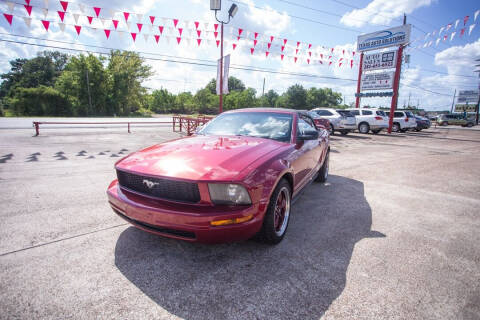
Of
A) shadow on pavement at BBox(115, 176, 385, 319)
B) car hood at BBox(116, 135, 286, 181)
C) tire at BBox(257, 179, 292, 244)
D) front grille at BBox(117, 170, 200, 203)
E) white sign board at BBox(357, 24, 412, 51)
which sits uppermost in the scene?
white sign board at BBox(357, 24, 412, 51)

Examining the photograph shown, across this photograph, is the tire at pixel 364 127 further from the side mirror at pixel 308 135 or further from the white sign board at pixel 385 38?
the side mirror at pixel 308 135

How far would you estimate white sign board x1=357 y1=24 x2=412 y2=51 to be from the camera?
17.6 meters

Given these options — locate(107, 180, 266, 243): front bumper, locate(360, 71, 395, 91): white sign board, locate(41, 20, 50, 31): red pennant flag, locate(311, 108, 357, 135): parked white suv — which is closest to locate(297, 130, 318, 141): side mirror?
locate(107, 180, 266, 243): front bumper

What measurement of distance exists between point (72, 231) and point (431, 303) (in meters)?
3.39

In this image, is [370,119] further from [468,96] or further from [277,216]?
[468,96]

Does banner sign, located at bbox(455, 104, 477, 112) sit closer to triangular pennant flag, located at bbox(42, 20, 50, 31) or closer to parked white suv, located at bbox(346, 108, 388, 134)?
parked white suv, located at bbox(346, 108, 388, 134)

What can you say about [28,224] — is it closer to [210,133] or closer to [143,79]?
[210,133]

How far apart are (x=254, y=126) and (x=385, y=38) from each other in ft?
69.0

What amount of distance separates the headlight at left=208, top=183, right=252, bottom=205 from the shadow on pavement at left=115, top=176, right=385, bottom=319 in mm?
624

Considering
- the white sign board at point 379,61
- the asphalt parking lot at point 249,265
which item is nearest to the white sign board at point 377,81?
the white sign board at point 379,61

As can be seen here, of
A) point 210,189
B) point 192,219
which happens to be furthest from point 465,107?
point 192,219

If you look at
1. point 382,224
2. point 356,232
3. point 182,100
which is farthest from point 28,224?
point 182,100

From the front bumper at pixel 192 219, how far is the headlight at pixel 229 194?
52 mm

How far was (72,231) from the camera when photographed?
2.69m
